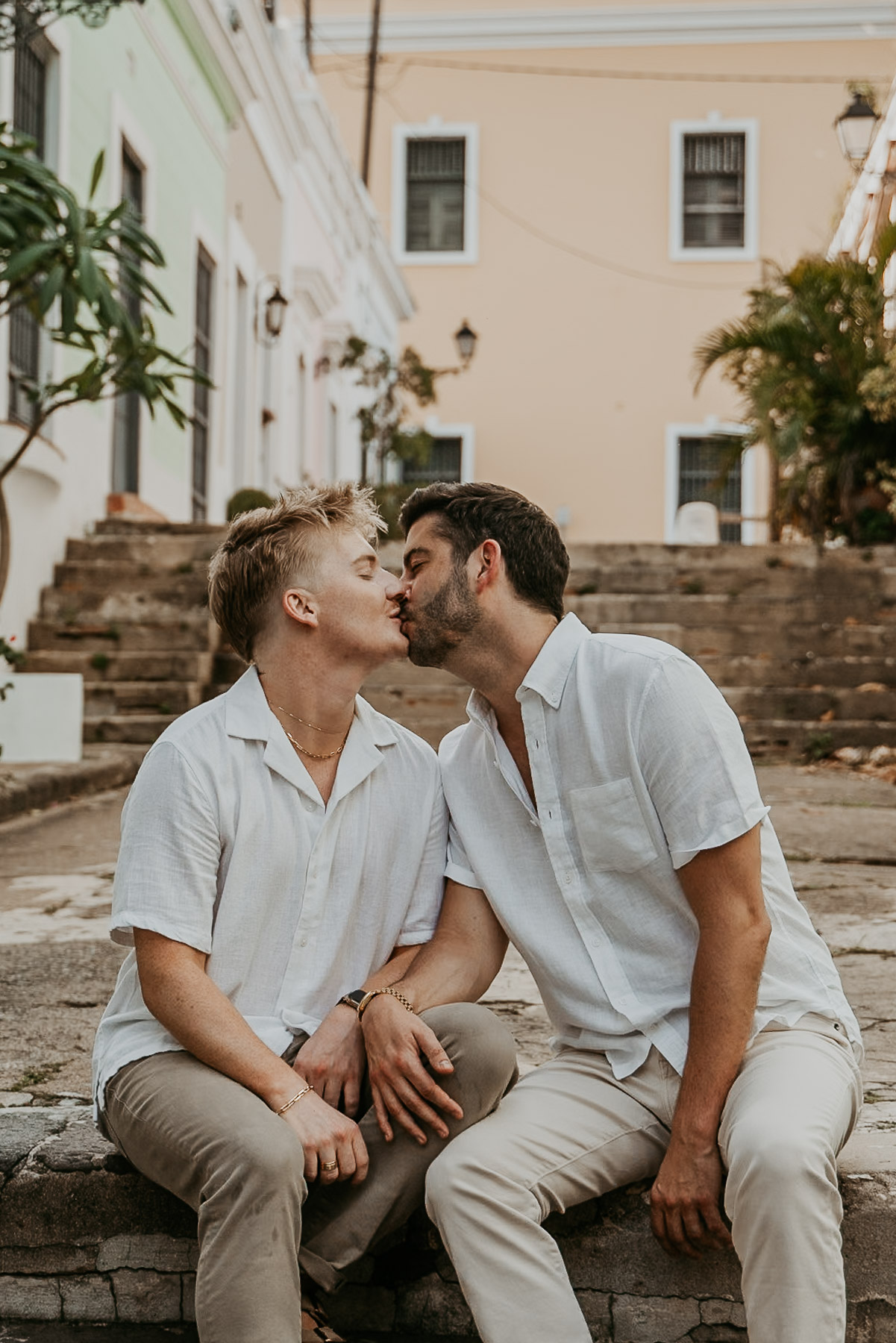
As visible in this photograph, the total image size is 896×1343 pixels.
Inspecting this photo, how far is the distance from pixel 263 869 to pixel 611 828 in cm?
53

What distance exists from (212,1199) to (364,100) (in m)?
22.7

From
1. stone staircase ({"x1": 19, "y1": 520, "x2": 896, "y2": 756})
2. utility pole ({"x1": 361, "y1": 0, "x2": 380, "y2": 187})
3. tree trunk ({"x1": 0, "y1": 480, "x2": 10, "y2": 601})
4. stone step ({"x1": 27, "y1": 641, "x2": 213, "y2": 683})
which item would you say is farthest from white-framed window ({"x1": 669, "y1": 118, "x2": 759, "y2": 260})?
tree trunk ({"x1": 0, "y1": 480, "x2": 10, "y2": 601})

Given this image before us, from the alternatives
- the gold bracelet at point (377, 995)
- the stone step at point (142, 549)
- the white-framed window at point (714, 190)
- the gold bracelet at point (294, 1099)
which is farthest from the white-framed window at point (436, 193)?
the gold bracelet at point (294, 1099)

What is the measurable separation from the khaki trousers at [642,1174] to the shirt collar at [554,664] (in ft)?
1.87

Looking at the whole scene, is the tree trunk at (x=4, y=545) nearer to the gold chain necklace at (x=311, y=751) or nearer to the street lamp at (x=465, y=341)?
the gold chain necklace at (x=311, y=751)

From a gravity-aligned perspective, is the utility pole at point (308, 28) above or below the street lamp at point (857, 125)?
above

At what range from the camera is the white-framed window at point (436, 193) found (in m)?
22.3

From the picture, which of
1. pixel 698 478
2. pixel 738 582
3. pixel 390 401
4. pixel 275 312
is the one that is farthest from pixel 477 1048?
pixel 698 478

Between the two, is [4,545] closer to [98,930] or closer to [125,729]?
[125,729]

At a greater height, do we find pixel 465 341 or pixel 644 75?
pixel 644 75

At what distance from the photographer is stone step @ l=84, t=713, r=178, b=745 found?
880 cm

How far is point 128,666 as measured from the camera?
362 inches

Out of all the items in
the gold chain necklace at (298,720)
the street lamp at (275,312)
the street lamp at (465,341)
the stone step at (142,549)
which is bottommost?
the gold chain necklace at (298,720)

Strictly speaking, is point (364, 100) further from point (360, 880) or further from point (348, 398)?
point (360, 880)
